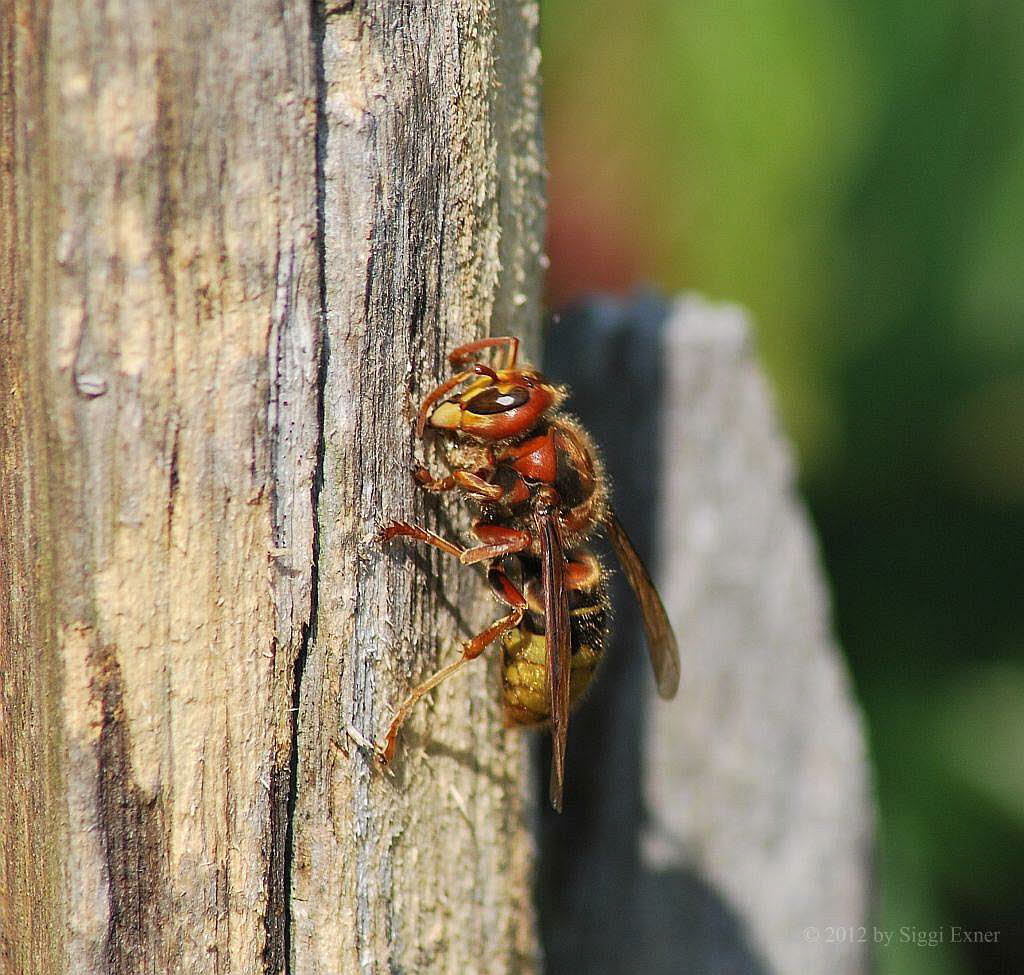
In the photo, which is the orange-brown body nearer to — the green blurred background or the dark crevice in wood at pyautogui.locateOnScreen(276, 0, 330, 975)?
the dark crevice in wood at pyautogui.locateOnScreen(276, 0, 330, 975)

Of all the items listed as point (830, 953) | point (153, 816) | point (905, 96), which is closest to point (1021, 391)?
point (905, 96)

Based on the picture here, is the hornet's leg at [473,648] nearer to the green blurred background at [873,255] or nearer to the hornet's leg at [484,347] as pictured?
the hornet's leg at [484,347]

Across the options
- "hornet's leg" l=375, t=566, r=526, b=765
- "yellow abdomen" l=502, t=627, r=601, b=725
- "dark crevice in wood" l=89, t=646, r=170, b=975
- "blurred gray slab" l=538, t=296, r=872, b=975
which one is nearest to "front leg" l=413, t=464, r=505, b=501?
"hornet's leg" l=375, t=566, r=526, b=765

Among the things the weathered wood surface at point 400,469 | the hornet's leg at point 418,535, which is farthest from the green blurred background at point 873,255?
the hornet's leg at point 418,535

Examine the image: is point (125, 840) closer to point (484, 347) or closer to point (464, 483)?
point (464, 483)

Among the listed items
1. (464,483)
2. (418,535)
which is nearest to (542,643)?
(464,483)
